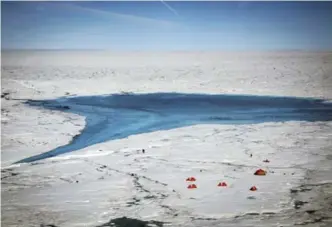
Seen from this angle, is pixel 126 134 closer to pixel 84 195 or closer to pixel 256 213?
pixel 84 195

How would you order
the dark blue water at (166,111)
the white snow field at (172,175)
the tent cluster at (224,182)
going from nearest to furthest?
the white snow field at (172,175) → the tent cluster at (224,182) → the dark blue water at (166,111)

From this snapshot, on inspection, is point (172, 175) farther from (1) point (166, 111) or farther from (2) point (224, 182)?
(1) point (166, 111)

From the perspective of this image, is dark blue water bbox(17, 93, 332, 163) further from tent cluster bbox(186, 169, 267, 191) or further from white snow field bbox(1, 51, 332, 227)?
tent cluster bbox(186, 169, 267, 191)

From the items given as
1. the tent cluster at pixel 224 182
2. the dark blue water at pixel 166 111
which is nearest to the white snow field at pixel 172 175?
the tent cluster at pixel 224 182

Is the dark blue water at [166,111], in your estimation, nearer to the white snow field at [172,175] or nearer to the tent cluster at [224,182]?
the white snow field at [172,175]

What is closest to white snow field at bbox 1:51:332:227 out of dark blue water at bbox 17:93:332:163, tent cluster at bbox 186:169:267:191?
tent cluster at bbox 186:169:267:191

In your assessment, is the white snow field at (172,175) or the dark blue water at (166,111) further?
the dark blue water at (166,111)

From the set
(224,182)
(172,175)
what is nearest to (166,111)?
(172,175)

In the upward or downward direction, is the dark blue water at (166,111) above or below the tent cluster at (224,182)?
above
